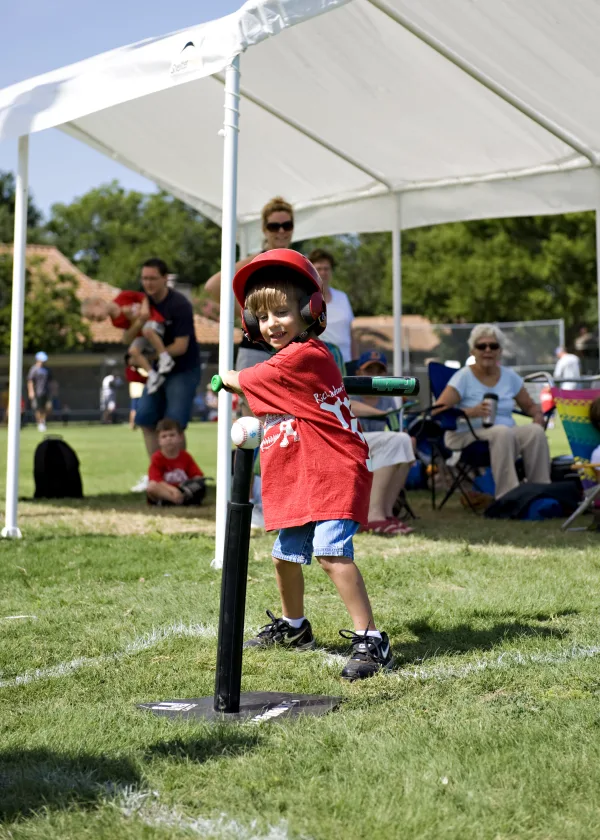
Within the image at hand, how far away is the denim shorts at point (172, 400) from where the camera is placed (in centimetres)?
1015

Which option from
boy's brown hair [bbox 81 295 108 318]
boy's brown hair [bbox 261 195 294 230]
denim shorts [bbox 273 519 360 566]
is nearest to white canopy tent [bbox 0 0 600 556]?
boy's brown hair [bbox 261 195 294 230]

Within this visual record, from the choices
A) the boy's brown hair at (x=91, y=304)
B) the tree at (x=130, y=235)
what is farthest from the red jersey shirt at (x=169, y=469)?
the tree at (x=130, y=235)

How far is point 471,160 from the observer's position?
998 centimetres

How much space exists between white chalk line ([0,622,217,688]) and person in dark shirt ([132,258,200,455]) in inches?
215

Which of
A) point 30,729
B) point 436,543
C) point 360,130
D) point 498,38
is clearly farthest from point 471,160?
point 30,729

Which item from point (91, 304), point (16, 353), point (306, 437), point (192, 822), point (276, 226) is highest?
point (276, 226)

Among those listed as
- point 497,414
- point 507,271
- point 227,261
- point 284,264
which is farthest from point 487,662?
point 507,271

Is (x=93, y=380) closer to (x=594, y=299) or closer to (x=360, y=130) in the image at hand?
(x=594, y=299)

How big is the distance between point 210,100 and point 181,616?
19.5ft

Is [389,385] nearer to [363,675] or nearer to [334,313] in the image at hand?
[363,675]

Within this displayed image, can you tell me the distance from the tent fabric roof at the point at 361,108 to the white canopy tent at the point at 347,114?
0.02 m

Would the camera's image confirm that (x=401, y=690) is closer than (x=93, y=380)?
Answer: Yes

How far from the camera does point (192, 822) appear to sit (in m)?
2.58

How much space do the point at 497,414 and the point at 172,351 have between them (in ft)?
9.86
